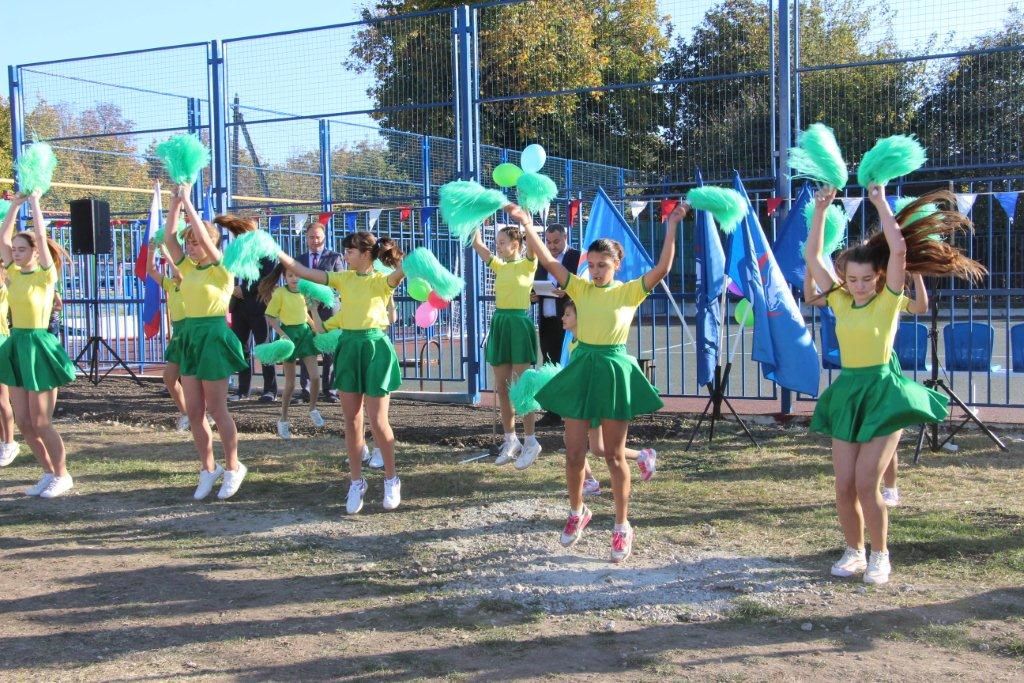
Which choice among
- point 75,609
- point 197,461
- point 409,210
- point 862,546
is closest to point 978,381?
point 409,210

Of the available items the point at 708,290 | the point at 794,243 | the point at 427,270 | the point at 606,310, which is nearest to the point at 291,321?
the point at 427,270

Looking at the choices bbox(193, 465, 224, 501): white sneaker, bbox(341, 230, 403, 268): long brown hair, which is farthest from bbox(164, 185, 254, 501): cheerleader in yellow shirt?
bbox(341, 230, 403, 268): long brown hair

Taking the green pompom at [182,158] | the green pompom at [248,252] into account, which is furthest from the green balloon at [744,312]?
the green pompom at [182,158]

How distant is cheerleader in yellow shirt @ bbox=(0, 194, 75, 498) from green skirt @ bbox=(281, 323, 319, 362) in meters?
2.72

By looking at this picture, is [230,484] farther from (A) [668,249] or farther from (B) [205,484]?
(A) [668,249]

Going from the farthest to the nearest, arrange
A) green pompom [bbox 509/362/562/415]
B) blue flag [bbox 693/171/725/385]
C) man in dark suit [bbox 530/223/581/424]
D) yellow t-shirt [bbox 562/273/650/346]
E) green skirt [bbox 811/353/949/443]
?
man in dark suit [bbox 530/223/581/424], blue flag [bbox 693/171/725/385], green pompom [bbox 509/362/562/415], yellow t-shirt [bbox 562/273/650/346], green skirt [bbox 811/353/949/443]

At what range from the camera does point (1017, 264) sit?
56.3ft

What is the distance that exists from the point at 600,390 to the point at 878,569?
5.22 ft

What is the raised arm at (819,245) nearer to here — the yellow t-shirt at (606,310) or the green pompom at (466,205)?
the yellow t-shirt at (606,310)

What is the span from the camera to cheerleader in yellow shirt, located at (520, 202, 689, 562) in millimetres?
5371

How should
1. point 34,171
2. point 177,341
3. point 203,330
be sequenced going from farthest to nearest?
point 34,171
point 177,341
point 203,330

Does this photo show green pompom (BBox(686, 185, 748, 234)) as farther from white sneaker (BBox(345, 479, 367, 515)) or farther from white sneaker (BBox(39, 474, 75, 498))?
white sneaker (BBox(39, 474, 75, 498))

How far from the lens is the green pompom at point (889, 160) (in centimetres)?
506

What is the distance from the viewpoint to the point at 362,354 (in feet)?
21.4
